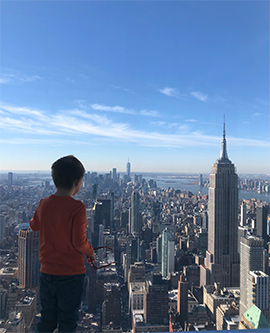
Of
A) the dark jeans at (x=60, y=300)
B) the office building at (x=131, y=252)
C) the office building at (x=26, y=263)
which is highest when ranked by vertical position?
the dark jeans at (x=60, y=300)

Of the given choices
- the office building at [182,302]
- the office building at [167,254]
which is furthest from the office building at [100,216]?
the office building at [182,302]

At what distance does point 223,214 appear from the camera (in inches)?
320

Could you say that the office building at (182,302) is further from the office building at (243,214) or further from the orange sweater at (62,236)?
the orange sweater at (62,236)

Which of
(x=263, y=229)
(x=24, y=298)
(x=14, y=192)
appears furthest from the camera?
(x=263, y=229)

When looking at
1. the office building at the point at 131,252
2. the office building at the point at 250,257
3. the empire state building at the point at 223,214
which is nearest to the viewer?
the office building at the point at 250,257

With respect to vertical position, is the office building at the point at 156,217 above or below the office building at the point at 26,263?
below

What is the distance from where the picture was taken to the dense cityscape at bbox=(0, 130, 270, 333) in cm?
276

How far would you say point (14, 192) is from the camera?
9.96ft

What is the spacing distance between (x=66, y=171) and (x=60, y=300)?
10.8 inches

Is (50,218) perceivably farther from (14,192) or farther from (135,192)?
(135,192)

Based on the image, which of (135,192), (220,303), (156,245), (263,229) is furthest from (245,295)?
(135,192)

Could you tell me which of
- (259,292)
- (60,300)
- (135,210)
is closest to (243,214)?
(135,210)

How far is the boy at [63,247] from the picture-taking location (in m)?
0.55

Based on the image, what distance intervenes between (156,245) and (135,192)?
191 cm
